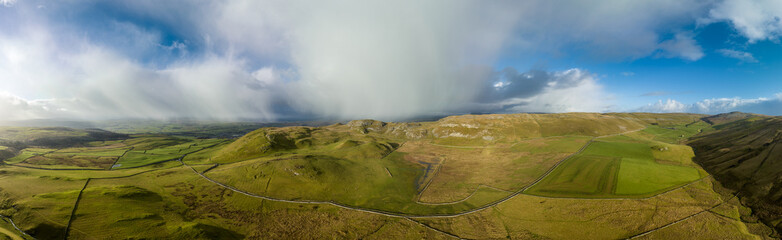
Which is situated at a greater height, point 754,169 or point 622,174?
point 754,169

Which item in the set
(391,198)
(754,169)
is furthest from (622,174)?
(391,198)

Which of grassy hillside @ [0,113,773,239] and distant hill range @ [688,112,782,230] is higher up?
distant hill range @ [688,112,782,230]

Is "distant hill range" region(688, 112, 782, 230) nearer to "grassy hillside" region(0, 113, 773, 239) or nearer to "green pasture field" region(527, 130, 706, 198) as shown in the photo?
"grassy hillside" region(0, 113, 773, 239)

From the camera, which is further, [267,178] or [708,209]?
[267,178]

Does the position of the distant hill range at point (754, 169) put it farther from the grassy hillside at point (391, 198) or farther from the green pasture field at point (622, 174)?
the green pasture field at point (622, 174)

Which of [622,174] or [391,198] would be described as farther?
[391,198]

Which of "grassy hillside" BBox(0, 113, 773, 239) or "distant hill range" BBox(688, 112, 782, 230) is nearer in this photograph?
"distant hill range" BBox(688, 112, 782, 230)

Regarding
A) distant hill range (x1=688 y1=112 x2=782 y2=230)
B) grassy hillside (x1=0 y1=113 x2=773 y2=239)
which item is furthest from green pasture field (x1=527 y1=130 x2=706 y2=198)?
distant hill range (x1=688 y1=112 x2=782 y2=230)

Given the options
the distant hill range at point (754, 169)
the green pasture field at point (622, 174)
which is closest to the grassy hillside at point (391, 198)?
the green pasture field at point (622, 174)

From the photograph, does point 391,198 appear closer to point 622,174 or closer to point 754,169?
point 622,174

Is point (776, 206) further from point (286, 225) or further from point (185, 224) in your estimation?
point (185, 224)

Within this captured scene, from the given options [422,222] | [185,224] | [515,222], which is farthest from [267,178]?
[515,222]
